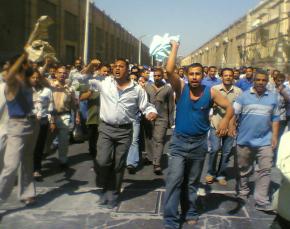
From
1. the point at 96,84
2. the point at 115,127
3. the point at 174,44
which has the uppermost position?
the point at 174,44

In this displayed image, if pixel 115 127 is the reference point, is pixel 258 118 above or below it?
above

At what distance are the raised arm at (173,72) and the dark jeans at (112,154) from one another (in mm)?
1117

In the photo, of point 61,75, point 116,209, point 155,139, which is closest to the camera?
point 116,209

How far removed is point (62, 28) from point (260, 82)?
75.0 ft

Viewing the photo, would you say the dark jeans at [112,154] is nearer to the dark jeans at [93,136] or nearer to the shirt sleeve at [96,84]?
the shirt sleeve at [96,84]

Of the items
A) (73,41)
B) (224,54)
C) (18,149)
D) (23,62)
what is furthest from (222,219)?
(224,54)

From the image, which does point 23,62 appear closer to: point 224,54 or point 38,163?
point 38,163

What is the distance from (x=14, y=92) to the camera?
559 centimetres

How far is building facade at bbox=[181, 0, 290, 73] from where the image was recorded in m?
21.2

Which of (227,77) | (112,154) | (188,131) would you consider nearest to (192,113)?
(188,131)

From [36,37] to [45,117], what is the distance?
6.92 feet

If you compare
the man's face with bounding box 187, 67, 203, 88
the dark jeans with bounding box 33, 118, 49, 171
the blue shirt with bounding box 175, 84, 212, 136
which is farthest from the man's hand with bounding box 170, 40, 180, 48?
the dark jeans with bounding box 33, 118, 49, 171

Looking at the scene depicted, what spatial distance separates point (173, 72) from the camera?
16.6 feet

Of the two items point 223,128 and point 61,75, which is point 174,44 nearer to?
point 223,128
